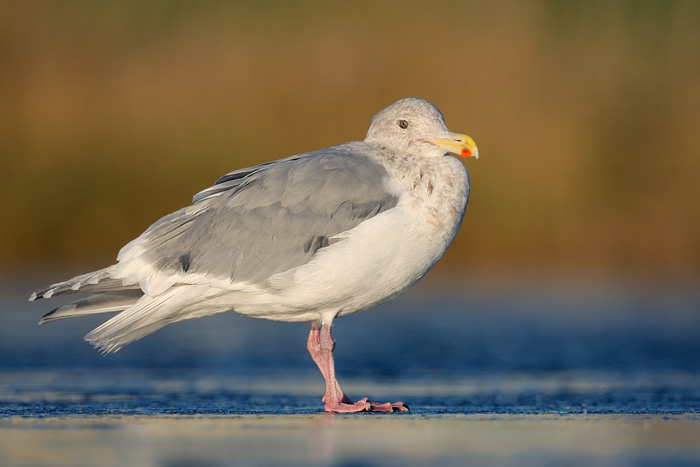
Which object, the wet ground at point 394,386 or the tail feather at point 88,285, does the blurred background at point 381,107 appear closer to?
the wet ground at point 394,386

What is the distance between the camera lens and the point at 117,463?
14.6ft

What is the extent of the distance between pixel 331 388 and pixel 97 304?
1390 mm

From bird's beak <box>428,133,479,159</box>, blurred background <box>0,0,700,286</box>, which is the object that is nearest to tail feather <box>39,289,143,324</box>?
bird's beak <box>428,133,479,159</box>

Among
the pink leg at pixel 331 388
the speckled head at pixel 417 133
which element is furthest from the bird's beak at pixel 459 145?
the pink leg at pixel 331 388

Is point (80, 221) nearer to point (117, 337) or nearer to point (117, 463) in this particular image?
point (117, 337)

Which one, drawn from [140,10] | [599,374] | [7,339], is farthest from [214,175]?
[599,374]

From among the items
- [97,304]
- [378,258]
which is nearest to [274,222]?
[378,258]

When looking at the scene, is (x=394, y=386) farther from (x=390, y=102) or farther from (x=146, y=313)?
(x=390, y=102)

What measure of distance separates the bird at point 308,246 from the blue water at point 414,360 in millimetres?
490

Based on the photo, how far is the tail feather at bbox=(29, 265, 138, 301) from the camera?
6.30 m

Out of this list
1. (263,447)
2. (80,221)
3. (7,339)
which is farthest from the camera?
(80,221)

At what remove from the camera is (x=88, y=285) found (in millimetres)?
6352

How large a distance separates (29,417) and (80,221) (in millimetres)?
8972

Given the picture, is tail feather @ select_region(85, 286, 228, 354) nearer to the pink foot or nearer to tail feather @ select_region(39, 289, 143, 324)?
tail feather @ select_region(39, 289, 143, 324)
